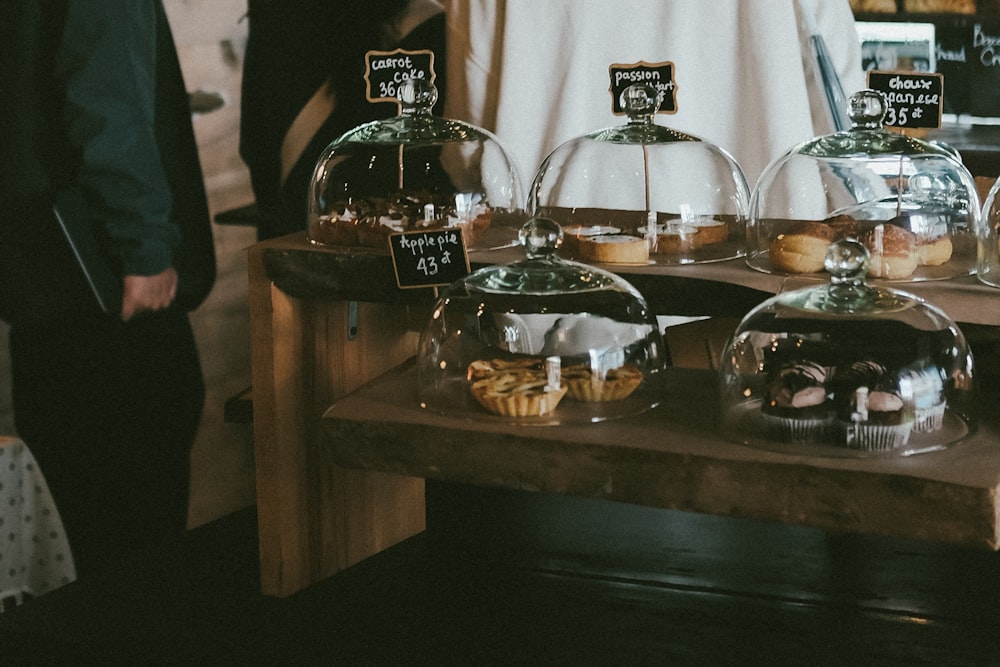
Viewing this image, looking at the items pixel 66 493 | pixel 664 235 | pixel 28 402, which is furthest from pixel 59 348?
pixel 664 235

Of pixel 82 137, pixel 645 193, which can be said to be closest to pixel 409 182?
pixel 645 193

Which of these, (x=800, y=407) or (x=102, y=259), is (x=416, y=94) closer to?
(x=800, y=407)

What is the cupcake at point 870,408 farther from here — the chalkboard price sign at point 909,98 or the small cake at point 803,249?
the chalkboard price sign at point 909,98

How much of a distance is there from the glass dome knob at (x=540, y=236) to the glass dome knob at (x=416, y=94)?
444 mm

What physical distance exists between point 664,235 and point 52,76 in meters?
1.66

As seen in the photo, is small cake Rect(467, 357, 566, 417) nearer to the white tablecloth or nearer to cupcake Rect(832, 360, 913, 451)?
cupcake Rect(832, 360, 913, 451)

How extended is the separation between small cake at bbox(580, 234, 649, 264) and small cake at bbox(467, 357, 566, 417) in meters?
0.26

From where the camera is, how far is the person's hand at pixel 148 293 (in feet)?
9.34


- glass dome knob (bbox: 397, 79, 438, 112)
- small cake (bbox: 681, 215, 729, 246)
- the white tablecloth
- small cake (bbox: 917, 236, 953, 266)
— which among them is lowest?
the white tablecloth

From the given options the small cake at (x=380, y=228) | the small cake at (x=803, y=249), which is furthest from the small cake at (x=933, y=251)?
the small cake at (x=380, y=228)

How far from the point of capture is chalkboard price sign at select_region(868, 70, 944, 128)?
1.71 metres

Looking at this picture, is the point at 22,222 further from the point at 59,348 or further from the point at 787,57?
the point at 787,57

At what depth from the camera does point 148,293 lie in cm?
288

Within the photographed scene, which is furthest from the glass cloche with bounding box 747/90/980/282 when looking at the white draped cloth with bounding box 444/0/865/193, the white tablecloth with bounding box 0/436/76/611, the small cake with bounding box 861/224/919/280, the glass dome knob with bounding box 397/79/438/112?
the white tablecloth with bounding box 0/436/76/611
